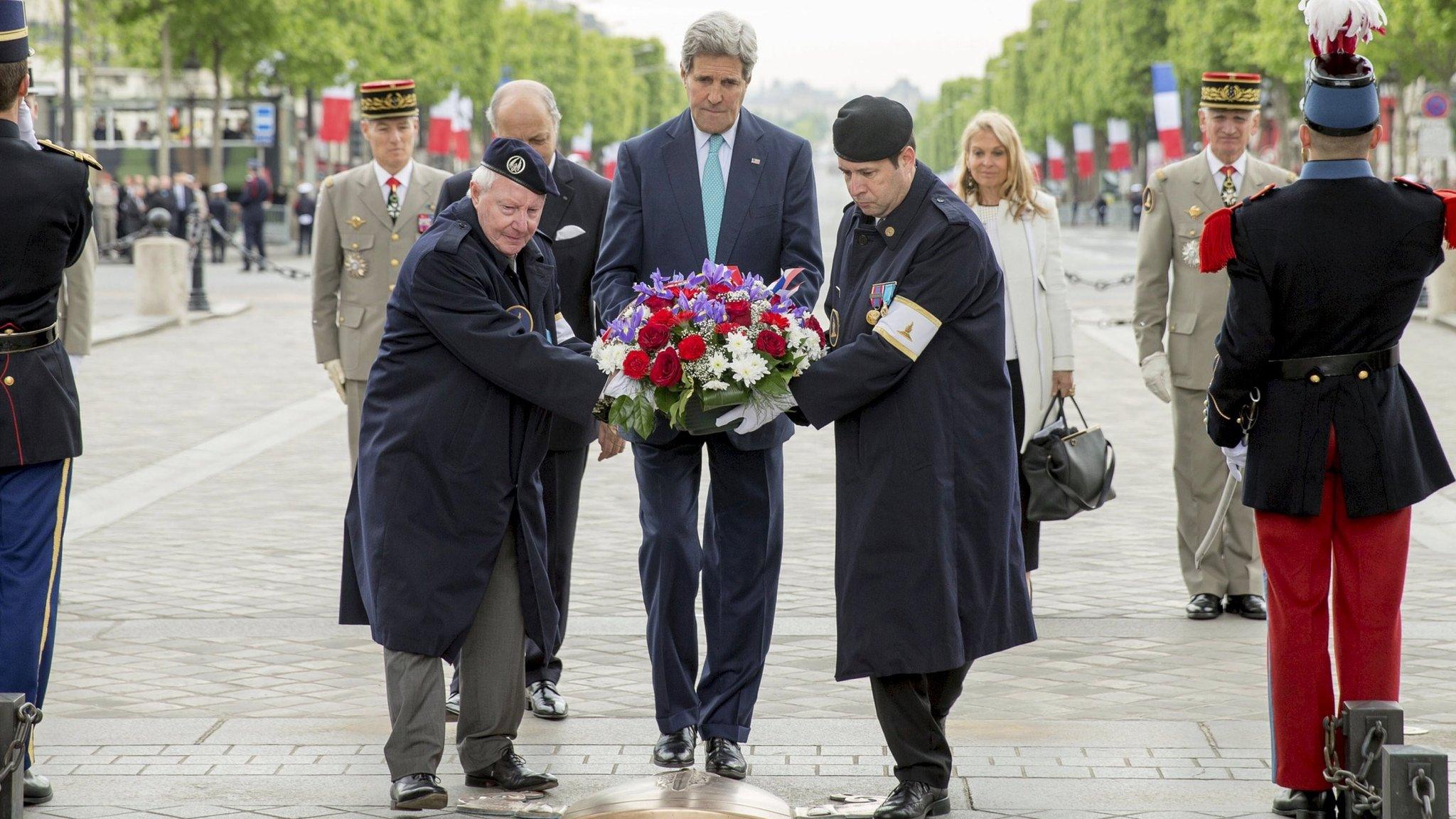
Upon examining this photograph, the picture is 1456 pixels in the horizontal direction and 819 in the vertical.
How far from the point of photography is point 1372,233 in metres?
4.45

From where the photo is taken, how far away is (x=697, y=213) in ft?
17.9

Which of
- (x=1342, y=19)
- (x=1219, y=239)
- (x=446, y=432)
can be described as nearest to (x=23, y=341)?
(x=446, y=432)

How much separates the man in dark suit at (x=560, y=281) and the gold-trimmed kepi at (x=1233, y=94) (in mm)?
2461

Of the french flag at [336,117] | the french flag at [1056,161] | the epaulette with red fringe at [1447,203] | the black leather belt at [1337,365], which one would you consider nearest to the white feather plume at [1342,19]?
the epaulette with red fringe at [1447,203]

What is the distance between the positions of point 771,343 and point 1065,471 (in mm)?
2114

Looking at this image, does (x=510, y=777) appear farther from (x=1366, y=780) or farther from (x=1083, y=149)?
(x=1083, y=149)

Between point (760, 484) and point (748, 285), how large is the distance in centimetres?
68

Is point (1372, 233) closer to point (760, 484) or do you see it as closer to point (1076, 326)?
point (760, 484)

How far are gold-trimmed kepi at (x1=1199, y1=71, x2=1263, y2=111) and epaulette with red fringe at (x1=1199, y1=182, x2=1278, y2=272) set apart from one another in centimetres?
258

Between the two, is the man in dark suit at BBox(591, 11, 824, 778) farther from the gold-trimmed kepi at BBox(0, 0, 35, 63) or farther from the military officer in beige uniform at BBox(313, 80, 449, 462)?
the military officer in beige uniform at BBox(313, 80, 449, 462)

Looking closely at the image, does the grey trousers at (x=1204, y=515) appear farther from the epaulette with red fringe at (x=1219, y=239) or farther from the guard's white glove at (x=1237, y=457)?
the epaulette with red fringe at (x=1219, y=239)

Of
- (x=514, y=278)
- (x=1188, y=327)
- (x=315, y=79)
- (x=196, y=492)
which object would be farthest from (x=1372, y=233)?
(x=315, y=79)

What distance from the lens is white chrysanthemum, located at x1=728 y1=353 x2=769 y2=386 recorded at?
4574 mm

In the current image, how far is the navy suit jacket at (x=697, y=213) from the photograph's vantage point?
5422mm
